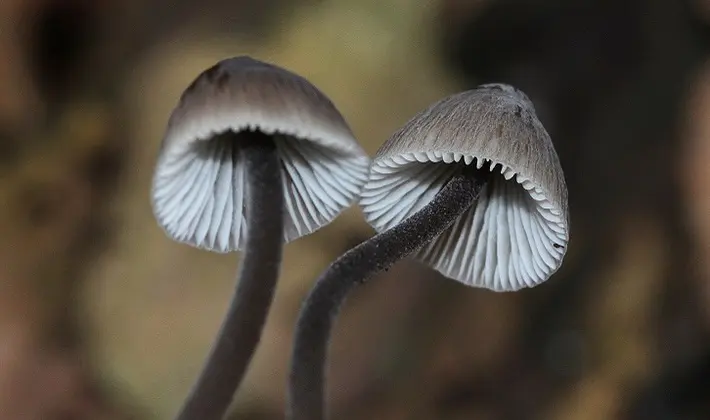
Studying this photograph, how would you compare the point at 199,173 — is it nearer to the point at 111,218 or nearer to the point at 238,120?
the point at 238,120

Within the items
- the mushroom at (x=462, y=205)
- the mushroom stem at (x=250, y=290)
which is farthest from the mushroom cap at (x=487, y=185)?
the mushroom stem at (x=250, y=290)

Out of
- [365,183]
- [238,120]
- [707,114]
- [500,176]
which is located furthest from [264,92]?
[707,114]

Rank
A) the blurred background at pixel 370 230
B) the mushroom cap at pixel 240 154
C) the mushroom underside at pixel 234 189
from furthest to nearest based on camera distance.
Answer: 1. the blurred background at pixel 370 230
2. the mushroom underside at pixel 234 189
3. the mushroom cap at pixel 240 154

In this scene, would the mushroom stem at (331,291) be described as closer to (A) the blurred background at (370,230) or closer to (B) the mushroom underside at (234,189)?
(B) the mushroom underside at (234,189)

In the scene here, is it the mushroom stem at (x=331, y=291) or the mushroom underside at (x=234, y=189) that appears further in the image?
the mushroom underside at (x=234, y=189)

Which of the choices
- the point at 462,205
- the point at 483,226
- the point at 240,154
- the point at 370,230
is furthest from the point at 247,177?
the point at 370,230

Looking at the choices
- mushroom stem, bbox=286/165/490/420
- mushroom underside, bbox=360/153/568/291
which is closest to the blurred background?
mushroom underside, bbox=360/153/568/291
